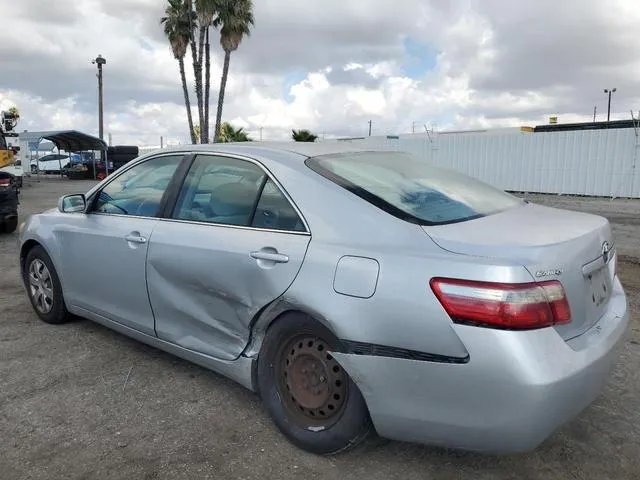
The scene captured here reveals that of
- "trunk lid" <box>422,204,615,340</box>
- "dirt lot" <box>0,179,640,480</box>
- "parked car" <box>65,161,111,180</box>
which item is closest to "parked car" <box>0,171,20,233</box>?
"dirt lot" <box>0,179,640,480</box>

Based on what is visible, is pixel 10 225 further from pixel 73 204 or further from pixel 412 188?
pixel 412 188

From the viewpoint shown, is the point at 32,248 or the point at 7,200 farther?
the point at 7,200

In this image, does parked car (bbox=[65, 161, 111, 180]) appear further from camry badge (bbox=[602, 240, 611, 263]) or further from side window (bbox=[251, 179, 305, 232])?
camry badge (bbox=[602, 240, 611, 263])

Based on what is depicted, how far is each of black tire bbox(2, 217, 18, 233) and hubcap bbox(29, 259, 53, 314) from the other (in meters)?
5.51

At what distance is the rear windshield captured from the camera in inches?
103

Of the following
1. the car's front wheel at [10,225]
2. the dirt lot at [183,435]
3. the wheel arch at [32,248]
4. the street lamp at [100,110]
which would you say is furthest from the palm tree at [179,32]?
the dirt lot at [183,435]

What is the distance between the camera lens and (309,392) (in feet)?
8.75

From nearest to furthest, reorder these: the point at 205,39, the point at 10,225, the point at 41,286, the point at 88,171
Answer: the point at 41,286 → the point at 10,225 → the point at 205,39 → the point at 88,171

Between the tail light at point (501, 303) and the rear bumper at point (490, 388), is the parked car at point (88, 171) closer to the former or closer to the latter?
the rear bumper at point (490, 388)

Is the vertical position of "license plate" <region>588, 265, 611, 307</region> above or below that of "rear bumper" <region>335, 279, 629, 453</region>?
above

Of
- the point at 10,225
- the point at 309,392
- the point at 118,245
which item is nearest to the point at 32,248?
the point at 118,245

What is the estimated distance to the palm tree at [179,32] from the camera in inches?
1065

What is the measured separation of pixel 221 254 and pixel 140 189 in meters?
1.13

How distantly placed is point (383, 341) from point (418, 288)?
266 millimetres
